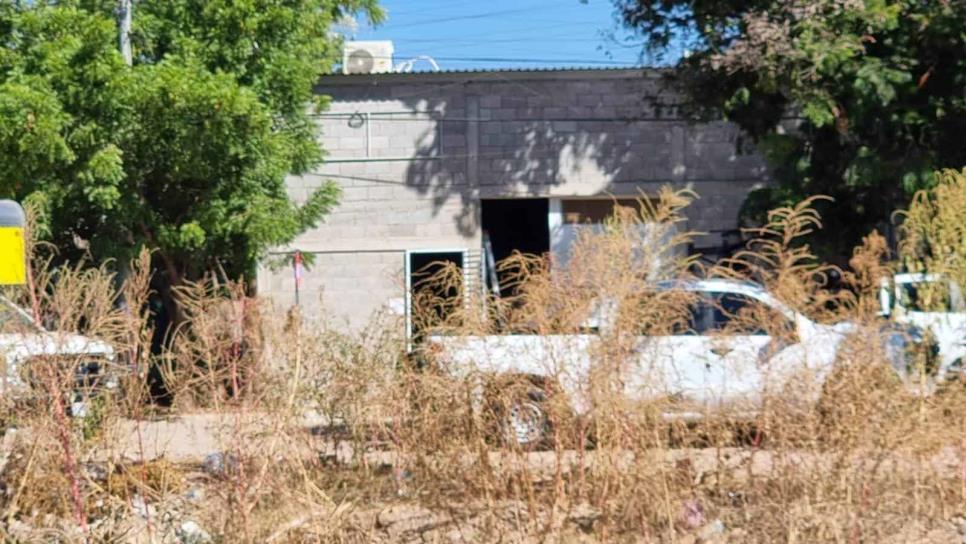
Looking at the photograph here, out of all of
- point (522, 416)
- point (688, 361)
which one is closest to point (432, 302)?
point (522, 416)

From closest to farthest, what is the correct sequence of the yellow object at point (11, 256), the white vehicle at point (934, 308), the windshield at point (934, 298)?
the yellow object at point (11, 256) < the white vehicle at point (934, 308) < the windshield at point (934, 298)

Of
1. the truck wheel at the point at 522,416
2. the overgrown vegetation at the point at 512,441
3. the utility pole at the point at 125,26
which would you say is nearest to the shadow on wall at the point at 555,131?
the utility pole at the point at 125,26

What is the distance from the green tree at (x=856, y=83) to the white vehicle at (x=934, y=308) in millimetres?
6082

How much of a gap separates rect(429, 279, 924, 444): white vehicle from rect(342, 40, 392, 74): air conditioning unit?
42.9 feet

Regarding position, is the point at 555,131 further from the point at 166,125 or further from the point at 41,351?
the point at 41,351

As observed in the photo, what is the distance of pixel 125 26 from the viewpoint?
1307 centimetres

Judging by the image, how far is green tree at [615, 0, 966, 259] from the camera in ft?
44.2

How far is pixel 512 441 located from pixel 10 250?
303 cm

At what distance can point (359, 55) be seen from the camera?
759 inches

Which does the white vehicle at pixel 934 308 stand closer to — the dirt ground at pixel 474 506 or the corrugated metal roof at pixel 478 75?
the dirt ground at pixel 474 506

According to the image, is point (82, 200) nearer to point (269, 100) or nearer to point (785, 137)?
point (269, 100)

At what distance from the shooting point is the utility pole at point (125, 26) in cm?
1297

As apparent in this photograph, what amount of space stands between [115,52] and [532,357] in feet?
26.1

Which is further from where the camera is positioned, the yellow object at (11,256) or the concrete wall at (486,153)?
the concrete wall at (486,153)
